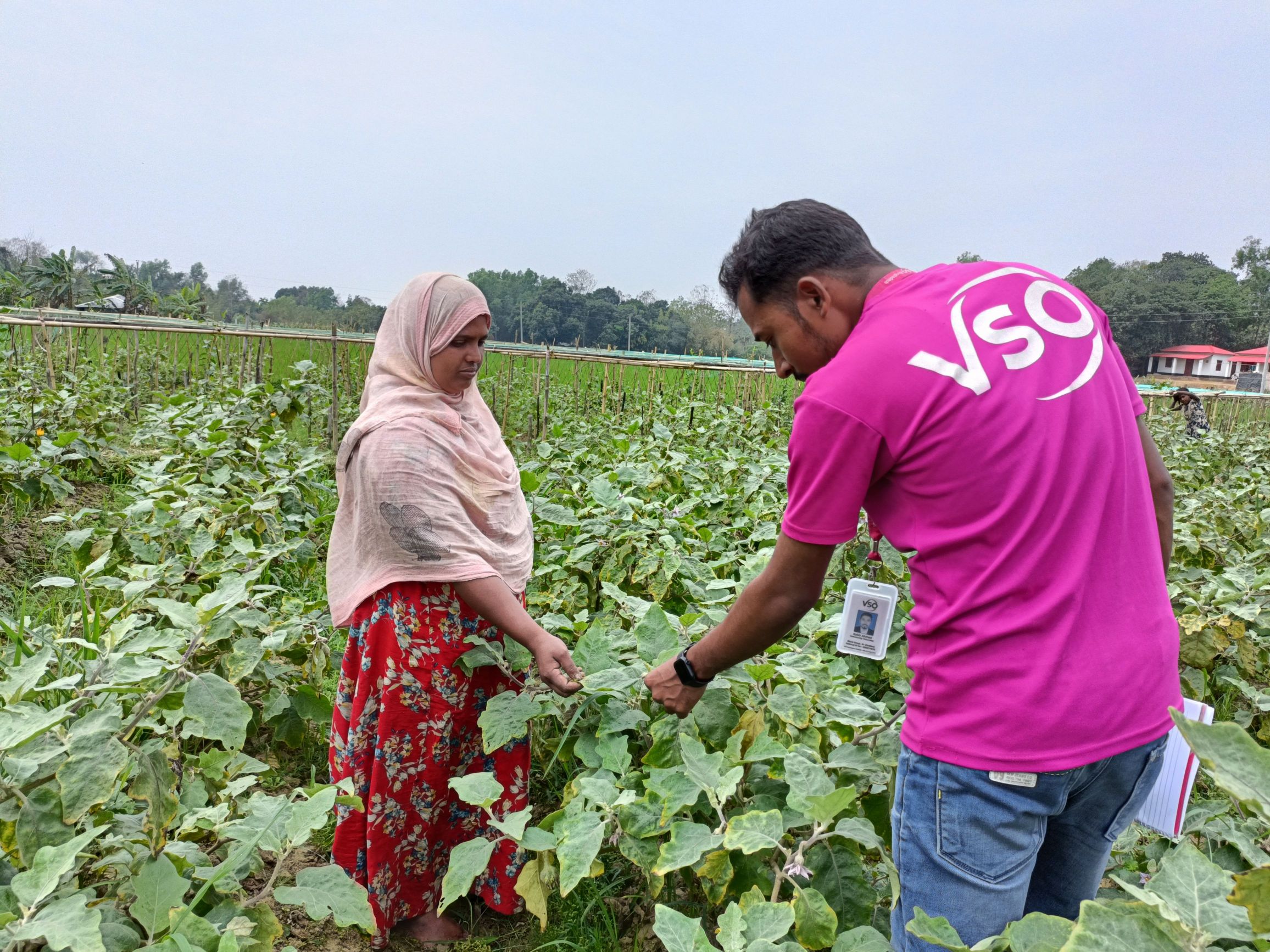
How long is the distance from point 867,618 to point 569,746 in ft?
2.91

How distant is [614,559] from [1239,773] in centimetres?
191

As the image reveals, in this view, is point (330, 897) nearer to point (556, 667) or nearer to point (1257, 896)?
point (556, 667)

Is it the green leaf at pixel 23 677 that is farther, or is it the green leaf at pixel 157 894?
the green leaf at pixel 23 677

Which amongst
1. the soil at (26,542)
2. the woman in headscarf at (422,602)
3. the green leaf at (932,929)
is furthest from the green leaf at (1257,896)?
the soil at (26,542)

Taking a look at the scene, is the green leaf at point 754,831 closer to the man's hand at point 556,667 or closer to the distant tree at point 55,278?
the man's hand at point 556,667

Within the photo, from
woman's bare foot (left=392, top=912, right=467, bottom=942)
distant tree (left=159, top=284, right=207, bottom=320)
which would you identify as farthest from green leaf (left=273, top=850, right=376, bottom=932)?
distant tree (left=159, top=284, right=207, bottom=320)

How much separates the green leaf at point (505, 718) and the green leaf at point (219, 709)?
0.47 m

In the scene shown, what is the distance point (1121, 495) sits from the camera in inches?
43.5

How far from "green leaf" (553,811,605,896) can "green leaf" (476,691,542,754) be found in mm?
320

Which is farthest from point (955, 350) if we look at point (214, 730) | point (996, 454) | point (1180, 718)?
point (214, 730)

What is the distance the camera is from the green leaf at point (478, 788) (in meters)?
1.32

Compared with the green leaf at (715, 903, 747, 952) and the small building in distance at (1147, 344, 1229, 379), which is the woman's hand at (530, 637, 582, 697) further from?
the small building in distance at (1147, 344, 1229, 379)

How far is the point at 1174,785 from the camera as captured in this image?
4.10 ft

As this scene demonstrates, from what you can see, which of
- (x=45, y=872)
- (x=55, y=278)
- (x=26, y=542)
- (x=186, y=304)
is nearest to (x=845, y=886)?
(x=45, y=872)
